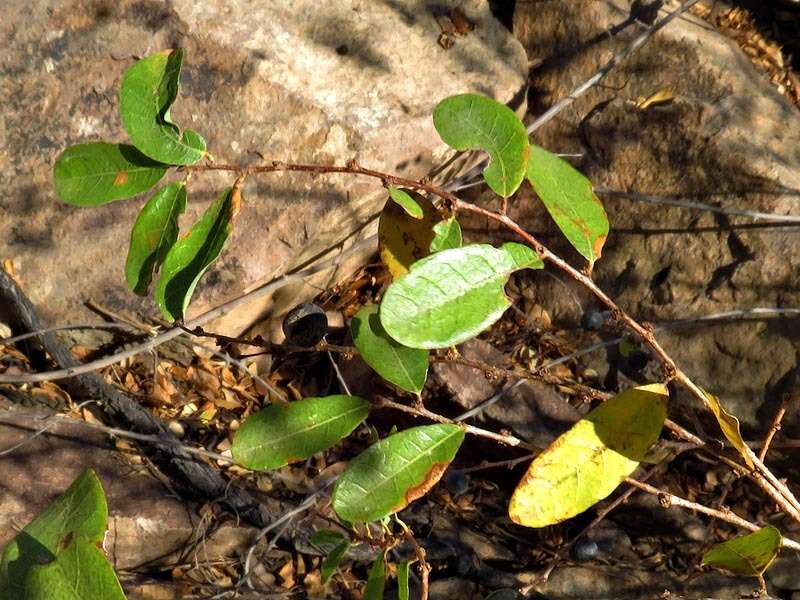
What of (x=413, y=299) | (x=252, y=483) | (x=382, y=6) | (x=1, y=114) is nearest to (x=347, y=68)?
(x=382, y=6)

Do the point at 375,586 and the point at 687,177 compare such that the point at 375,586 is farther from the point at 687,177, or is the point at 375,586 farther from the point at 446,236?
the point at 687,177

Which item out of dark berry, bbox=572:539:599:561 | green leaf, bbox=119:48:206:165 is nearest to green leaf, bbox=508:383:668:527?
green leaf, bbox=119:48:206:165

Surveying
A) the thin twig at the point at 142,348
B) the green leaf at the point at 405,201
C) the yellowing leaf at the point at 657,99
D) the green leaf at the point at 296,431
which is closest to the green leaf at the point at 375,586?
the green leaf at the point at 296,431

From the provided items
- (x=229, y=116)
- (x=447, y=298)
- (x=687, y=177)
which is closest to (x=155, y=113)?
(x=447, y=298)

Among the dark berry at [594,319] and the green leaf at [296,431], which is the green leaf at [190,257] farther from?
the dark berry at [594,319]

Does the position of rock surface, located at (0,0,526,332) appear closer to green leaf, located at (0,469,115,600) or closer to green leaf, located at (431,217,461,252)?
green leaf, located at (431,217,461,252)
